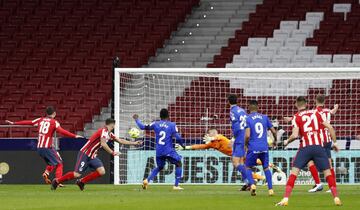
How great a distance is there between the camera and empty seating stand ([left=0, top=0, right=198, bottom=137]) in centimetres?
3475

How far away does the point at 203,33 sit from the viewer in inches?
1533

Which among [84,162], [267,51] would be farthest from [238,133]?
[267,51]

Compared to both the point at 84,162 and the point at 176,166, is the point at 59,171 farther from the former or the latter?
the point at 176,166

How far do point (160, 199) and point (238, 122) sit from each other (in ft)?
10.8

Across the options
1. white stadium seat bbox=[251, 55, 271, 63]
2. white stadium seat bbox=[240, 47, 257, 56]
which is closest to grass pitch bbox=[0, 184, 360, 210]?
white stadium seat bbox=[251, 55, 271, 63]

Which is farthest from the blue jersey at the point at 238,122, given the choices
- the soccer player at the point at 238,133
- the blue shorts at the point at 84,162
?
the blue shorts at the point at 84,162

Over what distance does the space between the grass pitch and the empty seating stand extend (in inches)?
433

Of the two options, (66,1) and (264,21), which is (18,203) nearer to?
(264,21)

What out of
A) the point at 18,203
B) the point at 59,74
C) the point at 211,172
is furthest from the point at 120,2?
the point at 18,203

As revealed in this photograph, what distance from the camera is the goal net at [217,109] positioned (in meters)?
27.7

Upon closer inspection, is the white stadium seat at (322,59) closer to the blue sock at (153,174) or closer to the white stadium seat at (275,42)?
the white stadium seat at (275,42)

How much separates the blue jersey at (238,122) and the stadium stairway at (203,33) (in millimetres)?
14456

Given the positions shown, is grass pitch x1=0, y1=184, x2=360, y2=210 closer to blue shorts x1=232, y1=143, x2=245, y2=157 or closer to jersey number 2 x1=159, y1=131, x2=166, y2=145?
blue shorts x1=232, y1=143, x2=245, y2=157

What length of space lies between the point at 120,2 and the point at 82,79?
5868 millimetres
